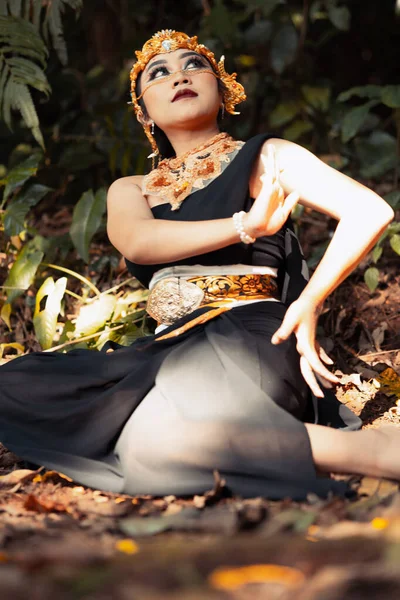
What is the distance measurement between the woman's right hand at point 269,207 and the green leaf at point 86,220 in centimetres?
149

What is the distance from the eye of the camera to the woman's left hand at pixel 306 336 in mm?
2227

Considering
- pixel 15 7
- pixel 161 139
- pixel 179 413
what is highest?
pixel 15 7

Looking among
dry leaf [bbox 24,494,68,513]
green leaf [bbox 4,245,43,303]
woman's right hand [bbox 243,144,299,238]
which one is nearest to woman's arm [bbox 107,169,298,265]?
woman's right hand [bbox 243,144,299,238]

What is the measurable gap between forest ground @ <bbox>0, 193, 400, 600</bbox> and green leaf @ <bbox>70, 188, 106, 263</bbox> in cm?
123

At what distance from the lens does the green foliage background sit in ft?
12.0

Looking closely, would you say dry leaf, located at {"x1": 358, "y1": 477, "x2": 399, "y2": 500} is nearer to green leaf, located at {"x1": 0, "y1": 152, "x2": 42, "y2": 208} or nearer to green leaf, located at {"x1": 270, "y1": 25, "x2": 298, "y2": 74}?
green leaf, located at {"x1": 0, "y1": 152, "x2": 42, "y2": 208}

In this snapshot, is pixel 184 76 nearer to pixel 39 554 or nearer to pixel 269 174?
pixel 269 174

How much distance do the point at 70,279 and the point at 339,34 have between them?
310cm

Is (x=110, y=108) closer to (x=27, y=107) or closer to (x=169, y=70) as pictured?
(x=27, y=107)

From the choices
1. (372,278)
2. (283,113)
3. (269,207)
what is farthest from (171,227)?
(283,113)

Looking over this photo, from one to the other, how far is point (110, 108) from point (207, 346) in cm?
263

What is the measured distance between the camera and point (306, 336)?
2254 millimetres

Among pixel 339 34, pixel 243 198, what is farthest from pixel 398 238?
pixel 339 34

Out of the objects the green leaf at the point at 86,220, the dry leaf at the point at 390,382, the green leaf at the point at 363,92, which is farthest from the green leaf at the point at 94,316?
the green leaf at the point at 363,92
